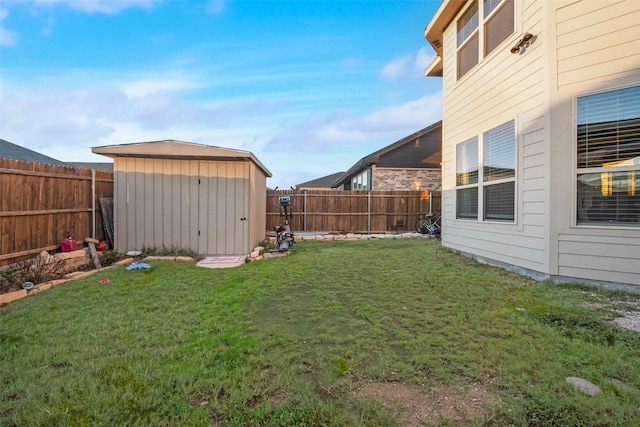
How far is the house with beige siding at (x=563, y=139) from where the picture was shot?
3393 millimetres

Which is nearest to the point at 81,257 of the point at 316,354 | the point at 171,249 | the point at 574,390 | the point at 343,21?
the point at 171,249

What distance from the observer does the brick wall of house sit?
13625mm

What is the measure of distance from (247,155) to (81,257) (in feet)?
11.8

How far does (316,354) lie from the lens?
2.15 metres

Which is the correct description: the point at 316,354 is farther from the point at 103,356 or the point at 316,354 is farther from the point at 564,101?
the point at 564,101

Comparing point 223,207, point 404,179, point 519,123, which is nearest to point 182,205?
point 223,207

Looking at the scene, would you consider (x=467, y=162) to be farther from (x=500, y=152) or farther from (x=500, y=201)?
(x=500, y=201)

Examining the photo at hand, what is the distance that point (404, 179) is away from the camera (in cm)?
1379

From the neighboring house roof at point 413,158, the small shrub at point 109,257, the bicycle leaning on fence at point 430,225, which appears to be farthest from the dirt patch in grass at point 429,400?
the neighboring house roof at point 413,158

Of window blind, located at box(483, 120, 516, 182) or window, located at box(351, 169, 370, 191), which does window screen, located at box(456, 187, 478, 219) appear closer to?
window blind, located at box(483, 120, 516, 182)

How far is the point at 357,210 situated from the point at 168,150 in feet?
23.8

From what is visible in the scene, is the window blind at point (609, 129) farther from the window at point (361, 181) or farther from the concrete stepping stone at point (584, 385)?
the window at point (361, 181)

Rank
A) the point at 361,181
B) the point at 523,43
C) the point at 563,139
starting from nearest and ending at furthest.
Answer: the point at 563,139 < the point at 523,43 < the point at 361,181

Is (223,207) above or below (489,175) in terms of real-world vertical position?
below
